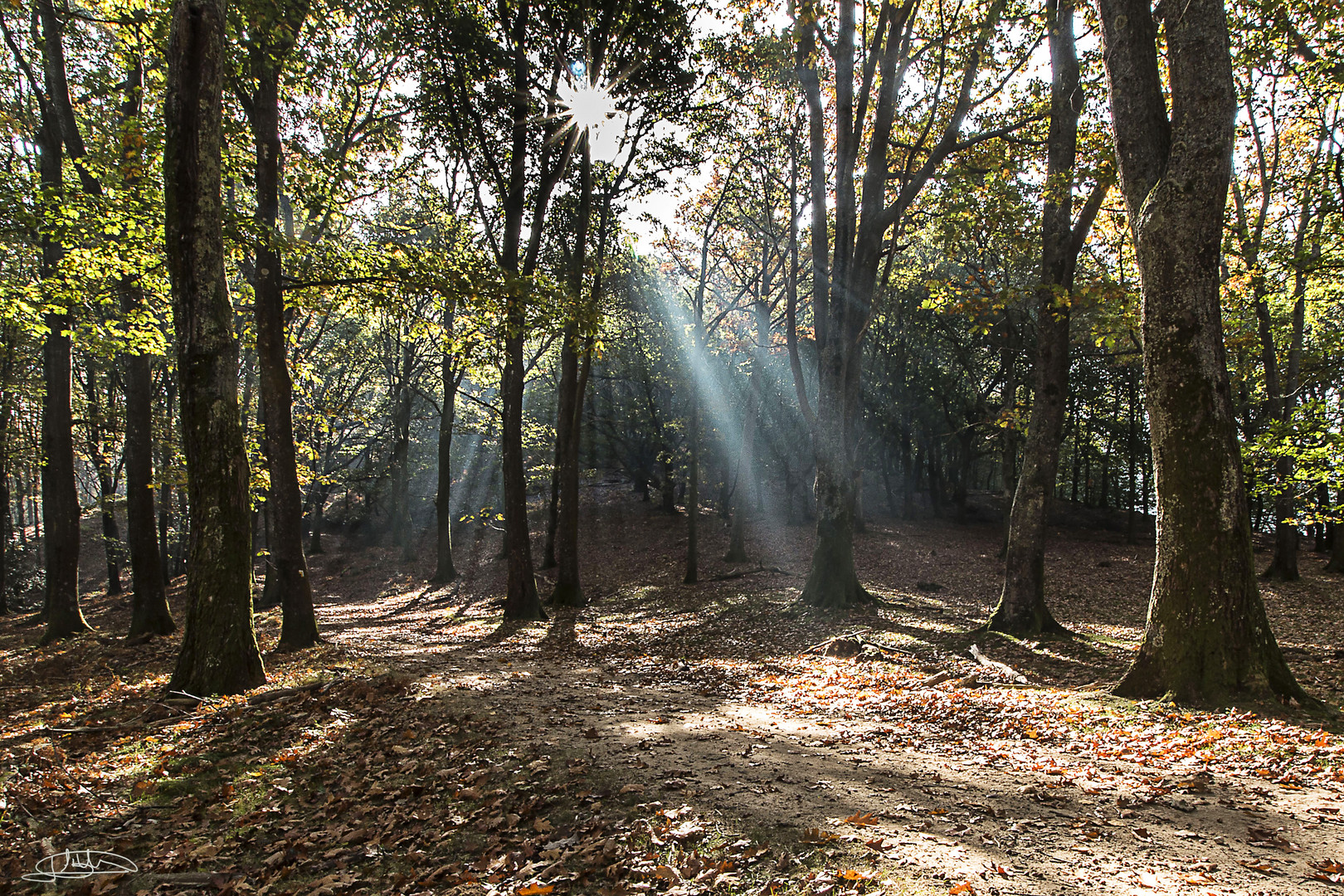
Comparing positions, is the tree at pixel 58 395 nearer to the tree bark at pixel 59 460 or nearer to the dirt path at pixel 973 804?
the tree bark at pixel 59 460

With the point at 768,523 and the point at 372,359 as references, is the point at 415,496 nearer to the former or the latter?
the point at 372,359

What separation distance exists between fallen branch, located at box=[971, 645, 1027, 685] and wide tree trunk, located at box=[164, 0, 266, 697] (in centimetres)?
928

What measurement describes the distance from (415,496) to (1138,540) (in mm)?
37840

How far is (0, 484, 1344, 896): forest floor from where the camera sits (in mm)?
3600

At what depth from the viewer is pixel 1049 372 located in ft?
36.6

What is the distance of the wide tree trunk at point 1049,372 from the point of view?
36.0 feet

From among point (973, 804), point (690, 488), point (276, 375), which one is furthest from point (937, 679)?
point (690, 488)

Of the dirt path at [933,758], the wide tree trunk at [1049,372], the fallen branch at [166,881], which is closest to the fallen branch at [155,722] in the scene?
the dirt path at [933,758]

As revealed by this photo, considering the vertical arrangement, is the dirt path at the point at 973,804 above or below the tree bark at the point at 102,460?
below

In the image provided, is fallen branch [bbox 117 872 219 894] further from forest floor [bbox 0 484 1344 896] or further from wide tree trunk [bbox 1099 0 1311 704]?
wide tree trunk [bbox 1099 0 1311 704]
